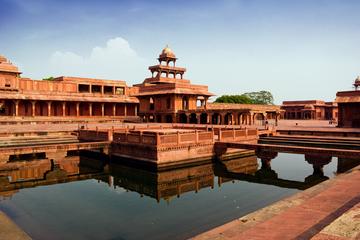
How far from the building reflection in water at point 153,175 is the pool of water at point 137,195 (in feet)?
0.15

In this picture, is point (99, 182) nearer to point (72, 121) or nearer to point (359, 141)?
point (359, 141)

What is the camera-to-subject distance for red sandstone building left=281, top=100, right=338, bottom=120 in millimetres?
71438

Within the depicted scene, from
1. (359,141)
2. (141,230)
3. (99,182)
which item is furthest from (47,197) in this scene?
(359,141)

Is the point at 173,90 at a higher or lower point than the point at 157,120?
higher

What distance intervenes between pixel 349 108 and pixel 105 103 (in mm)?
35161

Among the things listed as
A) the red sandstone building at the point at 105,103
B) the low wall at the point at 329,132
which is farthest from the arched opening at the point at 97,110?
the low wall at the point at 329,132

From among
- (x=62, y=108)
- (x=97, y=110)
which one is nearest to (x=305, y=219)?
(x=62, y=108)

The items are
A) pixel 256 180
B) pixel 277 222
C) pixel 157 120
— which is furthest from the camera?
pixel 157 120

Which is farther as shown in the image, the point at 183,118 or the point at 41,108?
the point at 183,118

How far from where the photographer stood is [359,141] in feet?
67.8

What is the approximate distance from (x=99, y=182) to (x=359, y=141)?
54.7 ft

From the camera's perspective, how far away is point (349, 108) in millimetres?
31516

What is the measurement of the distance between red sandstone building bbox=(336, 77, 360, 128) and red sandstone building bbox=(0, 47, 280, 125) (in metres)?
9.09

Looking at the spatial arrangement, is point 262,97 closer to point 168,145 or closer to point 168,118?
point 168,118
